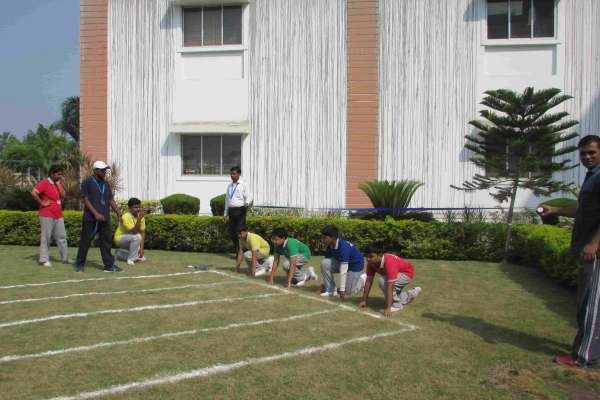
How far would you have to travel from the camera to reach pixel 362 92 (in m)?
14.3

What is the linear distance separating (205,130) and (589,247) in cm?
1195

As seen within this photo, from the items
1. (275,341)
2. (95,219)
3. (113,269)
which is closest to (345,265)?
(275,341)

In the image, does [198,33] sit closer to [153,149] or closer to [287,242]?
[153,149]

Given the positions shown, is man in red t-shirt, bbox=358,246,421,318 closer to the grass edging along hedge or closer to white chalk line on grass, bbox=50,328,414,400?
white chalk line on grass, bbox=50,328,414,400

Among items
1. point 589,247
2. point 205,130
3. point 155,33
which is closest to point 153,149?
point 205,130

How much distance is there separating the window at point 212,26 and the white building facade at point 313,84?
35mm

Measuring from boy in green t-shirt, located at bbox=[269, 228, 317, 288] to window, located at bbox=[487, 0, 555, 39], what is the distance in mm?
9161

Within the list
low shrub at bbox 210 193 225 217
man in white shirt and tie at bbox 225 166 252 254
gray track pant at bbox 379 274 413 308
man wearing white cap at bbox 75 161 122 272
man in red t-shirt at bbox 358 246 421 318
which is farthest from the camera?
low shrub at bbox 210 193 225 217

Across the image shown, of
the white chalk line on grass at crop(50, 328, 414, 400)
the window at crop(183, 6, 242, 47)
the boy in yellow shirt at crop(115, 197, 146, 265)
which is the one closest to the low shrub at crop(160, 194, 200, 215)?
the boy in yellow shirt at crop(115, 197, 146, 265)

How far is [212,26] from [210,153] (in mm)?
3583

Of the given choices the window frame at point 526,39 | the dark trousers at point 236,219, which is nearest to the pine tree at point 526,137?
the window frame at point 526,39

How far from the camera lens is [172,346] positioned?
4938 millimetres

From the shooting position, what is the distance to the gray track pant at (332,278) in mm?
7180

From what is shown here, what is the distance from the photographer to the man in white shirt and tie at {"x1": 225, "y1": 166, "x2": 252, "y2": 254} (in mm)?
10086
